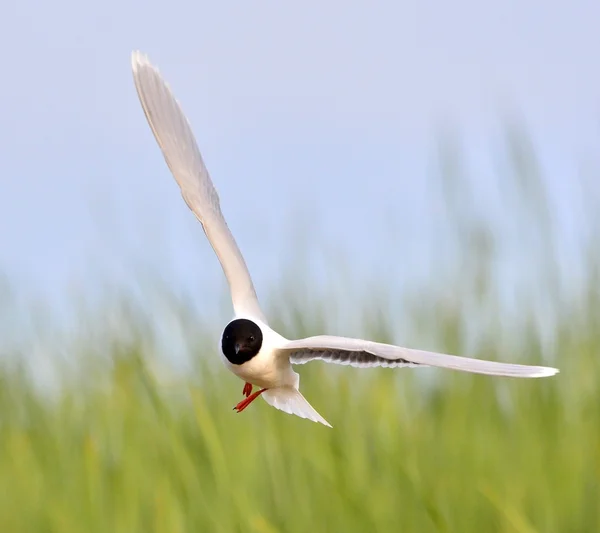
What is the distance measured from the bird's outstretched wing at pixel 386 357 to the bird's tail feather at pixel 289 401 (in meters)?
0.18

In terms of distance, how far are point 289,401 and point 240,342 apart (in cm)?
48

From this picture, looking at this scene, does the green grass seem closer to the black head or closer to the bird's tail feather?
the bird's tail feather

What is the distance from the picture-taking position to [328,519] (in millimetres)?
4094

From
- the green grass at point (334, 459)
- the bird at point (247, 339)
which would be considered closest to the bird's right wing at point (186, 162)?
the bird at point (247, 339)

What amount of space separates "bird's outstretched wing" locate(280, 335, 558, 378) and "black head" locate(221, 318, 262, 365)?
86mm

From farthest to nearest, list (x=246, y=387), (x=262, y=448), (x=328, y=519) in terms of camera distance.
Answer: (x=262, y=448) < (x=328, y=519) < (x=246, y=387)

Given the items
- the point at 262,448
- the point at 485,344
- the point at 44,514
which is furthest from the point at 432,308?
the point at 44,514

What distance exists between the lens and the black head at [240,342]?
2.73 metres

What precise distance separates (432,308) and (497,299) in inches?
13.2

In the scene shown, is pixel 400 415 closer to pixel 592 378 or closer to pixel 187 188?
pixel 592 378

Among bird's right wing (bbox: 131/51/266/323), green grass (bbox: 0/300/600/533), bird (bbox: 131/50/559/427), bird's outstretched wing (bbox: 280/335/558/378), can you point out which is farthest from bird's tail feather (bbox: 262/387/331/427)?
green grass (bbox: 0/300/600/533)

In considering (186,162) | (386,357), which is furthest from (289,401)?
(186,162)

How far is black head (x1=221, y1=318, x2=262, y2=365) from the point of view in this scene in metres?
2.73

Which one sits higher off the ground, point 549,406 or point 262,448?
point 262,448
